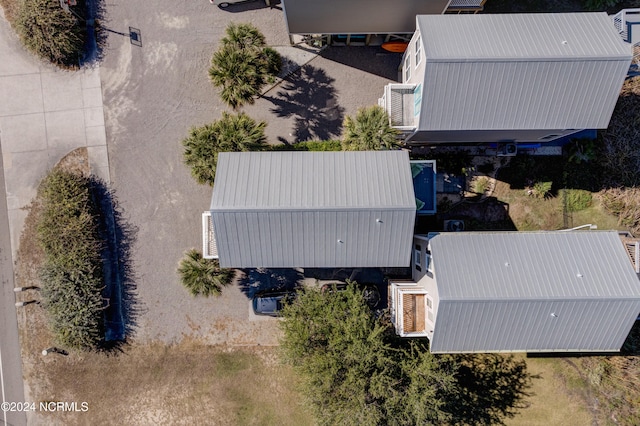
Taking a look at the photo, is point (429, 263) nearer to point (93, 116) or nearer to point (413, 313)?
point (413, 313)

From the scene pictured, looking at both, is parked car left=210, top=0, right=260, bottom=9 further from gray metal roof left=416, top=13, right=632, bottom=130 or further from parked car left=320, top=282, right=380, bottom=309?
parked car left=320, top=282, right=380, bottom=309

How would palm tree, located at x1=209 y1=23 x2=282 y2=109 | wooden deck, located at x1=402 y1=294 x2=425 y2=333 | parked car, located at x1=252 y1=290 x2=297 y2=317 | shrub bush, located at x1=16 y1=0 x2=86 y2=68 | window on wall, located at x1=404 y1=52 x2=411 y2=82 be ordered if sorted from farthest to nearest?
parked car, located at x1=252 y1=290 x2=297 y2=317 → shrub bush, located at x1=16 y1=0 x2=86 y2=68 → window on wall, located at x1=404 y1=52 x2=411 y2=82 → palm tree, located at x1=209 y1=23 x2=282 y2=109 → wooden deck, located at x1=402 y1=294 x2=425 y2=333

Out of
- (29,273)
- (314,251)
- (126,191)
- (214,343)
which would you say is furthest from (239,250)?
(29,273)

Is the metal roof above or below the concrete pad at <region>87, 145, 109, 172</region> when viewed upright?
below

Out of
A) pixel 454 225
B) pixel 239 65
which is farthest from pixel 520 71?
pixel 239 65

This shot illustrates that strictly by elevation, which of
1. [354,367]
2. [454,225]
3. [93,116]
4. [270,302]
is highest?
[93,116]

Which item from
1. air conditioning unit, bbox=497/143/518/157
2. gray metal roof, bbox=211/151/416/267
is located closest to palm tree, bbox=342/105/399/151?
gray metal roof, bbox=211/151/416/267
